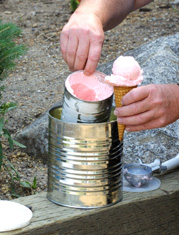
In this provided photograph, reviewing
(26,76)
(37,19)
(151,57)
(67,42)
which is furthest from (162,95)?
(37,19)

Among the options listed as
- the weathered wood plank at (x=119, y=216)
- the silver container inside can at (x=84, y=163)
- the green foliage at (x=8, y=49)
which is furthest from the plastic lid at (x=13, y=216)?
the green foliage at (x=8, y=49)

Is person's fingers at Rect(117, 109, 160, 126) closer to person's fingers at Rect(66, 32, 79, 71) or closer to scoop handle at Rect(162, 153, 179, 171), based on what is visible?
person's fingers at Rect(66, 32, 79, 71)

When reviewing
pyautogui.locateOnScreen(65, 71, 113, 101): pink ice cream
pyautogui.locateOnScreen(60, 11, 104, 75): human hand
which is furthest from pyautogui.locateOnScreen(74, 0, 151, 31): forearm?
pyautogui.locateOnScreen(65, 71, 113, 101): pink ice cream

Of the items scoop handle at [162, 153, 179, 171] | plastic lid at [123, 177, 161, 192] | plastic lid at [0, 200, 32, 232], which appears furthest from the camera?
scoop handle at [162, 153, 179, 171]

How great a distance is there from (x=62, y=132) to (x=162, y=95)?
42 cm

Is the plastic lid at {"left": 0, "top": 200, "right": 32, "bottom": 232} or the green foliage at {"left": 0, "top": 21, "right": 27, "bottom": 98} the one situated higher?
the green foliage at {"left": 0, "top": 21, "right": 27, "bottom": 98}

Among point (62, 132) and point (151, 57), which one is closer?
point (62, 132)

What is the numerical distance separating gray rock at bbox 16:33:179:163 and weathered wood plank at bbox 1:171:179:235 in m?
0.90

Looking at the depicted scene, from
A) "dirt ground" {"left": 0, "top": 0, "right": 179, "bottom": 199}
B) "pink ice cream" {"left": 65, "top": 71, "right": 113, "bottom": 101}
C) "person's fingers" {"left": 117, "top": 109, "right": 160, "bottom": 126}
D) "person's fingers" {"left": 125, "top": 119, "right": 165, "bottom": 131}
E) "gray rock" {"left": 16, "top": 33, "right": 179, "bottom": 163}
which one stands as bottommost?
"dirt ground" {"left": 0, "top": 0, "right": 179, "bottom": 199}

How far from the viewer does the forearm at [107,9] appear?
7.23 feet

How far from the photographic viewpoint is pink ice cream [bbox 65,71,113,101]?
1924 millimetres

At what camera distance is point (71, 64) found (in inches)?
81.7

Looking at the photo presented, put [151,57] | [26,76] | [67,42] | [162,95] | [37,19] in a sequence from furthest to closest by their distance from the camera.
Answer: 1. [37,19]
2. [26,76]
3. [151,57]
4. [67,42]
5. [162,95]

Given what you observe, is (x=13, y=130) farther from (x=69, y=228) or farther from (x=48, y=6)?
(x=48, y=6)
